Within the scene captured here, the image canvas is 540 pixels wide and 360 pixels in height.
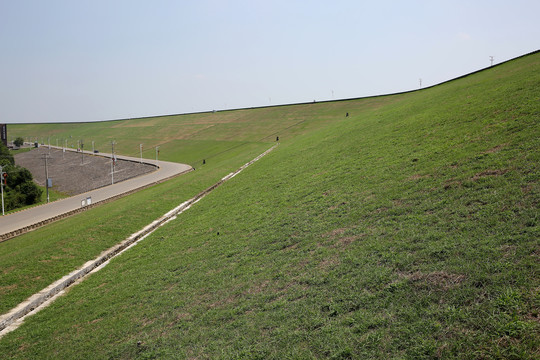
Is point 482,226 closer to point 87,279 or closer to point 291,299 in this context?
point 291,299

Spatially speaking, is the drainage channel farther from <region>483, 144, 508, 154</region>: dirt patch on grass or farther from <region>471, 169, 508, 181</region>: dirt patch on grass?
<region>483, 144, 508, 154</region>: dirt patch on grass

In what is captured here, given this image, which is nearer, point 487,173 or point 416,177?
point 487,173

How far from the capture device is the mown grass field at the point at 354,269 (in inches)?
244

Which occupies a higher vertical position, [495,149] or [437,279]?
[495,149]

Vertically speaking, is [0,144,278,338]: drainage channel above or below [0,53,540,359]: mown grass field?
below

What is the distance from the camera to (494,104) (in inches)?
741

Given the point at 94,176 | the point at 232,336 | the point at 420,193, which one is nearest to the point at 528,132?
the point at 420,193

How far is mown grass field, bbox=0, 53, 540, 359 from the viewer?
6.20 m

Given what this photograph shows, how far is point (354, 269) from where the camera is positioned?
8.81 meters

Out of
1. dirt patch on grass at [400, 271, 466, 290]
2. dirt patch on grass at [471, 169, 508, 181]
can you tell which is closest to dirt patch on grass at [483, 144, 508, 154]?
dirt patch on grass at [471, 169, 508, 181]

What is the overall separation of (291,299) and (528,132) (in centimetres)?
1123

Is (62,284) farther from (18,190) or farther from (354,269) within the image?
(18,190)

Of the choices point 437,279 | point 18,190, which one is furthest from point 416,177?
point 18,190

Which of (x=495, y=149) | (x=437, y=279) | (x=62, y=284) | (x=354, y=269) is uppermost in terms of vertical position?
(x=495, y=149)
